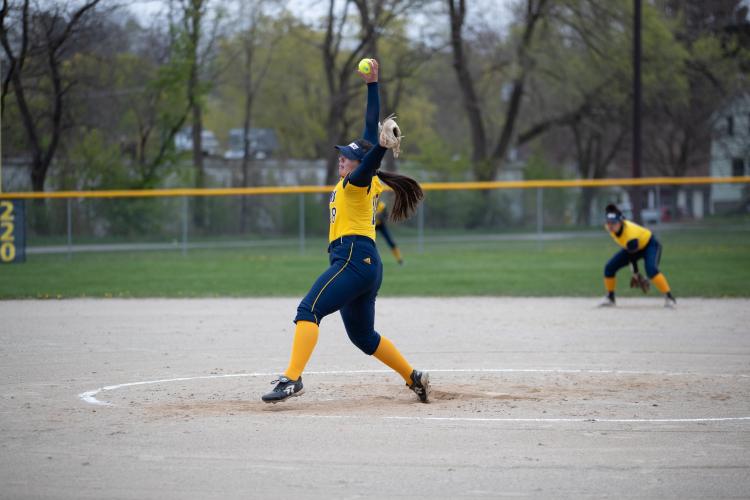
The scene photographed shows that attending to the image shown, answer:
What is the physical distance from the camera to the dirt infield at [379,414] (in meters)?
5.25

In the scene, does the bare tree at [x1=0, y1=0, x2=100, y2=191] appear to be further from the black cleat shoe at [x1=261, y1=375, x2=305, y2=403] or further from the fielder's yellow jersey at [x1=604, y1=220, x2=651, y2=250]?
the black cleat shoe at [x1=261, y1=375, x2=305, y2=403]

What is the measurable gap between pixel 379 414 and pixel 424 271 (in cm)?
1597

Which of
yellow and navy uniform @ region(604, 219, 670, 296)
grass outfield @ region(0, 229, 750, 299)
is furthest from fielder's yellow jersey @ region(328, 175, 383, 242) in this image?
grass outfield @ region(0, 229, 750, 299)

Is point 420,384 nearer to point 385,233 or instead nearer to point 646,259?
point 646,259

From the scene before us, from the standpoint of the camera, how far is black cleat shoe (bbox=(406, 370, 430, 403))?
24.6 feet

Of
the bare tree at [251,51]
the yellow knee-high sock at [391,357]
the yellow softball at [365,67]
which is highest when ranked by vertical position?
the bare tree at [251,51]

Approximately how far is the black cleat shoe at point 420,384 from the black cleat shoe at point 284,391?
97 centimetres

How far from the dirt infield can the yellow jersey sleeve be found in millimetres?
2507

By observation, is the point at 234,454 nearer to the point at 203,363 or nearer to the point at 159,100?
the point at 203,363

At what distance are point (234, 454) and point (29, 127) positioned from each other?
26449 mm

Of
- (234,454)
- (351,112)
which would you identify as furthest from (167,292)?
(351,112)

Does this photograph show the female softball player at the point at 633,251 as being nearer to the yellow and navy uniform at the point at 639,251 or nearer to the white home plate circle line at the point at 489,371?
the yellow and navy uniform at the point at 639,251

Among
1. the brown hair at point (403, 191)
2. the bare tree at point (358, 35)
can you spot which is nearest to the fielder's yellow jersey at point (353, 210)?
the brown hair at point (403, 191)

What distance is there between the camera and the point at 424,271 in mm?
22969
